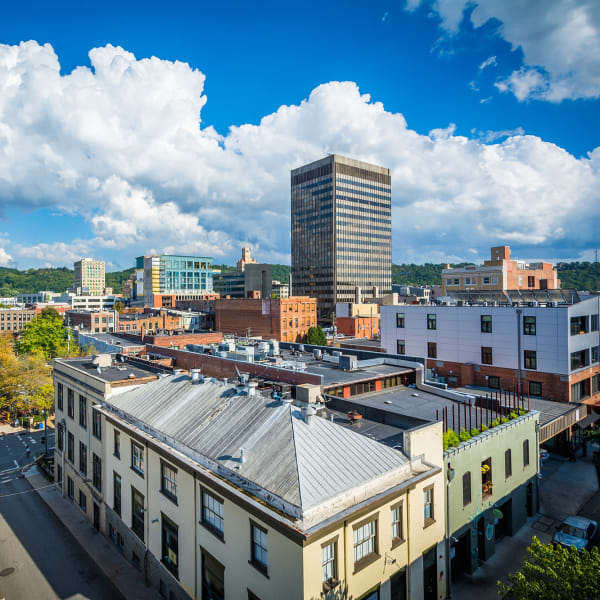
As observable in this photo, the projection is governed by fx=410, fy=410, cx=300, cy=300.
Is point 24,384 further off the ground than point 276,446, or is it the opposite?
point 276,446

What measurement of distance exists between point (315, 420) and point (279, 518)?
5.02 metres

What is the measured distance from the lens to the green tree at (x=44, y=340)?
276 feet

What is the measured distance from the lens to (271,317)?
10638 cm

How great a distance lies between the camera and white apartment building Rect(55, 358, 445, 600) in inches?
547

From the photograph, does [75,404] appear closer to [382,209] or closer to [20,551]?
[20,551]

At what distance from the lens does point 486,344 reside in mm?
45094

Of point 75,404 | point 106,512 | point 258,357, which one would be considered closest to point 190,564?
point 106,512

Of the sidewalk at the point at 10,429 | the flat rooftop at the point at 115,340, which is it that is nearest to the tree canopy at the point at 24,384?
the sidewalk at the point at 10,429

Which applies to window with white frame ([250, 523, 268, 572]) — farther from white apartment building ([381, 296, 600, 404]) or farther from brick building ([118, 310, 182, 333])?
brick building ([118, 310, 182, 333])

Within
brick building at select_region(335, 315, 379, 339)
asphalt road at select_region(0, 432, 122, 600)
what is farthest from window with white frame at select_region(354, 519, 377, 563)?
brick building at select_region(335, 315, 379, 339)

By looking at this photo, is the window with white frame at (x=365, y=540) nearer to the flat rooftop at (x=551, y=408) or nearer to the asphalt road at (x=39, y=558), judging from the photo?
the asphalt road at (x=39, y=558)

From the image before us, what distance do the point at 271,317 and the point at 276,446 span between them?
9026 cm

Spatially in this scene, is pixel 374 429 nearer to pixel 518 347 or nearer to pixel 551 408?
pixel 551 408

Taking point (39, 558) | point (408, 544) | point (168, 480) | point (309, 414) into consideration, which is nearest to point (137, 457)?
point (168, 480)
